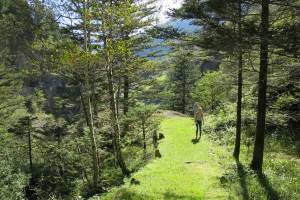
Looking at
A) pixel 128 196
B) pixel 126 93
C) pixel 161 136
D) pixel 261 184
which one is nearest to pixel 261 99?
pixel 261 184

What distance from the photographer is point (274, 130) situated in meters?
21.6

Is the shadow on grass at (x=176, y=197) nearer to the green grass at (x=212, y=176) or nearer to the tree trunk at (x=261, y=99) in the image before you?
the green grass at (x=212, y=176)

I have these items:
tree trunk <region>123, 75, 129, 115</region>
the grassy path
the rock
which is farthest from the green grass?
tree trunk <region>123, 75, 129, 115</region>

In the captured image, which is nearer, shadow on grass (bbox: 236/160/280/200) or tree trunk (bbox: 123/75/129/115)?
shadow on grass (bbox: 236/160/280/200)

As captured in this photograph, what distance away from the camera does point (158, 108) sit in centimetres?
2102

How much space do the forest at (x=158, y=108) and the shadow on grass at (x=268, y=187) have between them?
0.13ft

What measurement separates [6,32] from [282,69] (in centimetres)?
2818

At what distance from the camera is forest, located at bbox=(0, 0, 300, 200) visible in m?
11.2

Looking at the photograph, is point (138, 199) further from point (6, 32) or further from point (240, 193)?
point (6, 32)

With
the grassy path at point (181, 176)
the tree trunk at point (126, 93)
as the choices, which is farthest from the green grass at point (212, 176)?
the tree trunk at point (126, 93)

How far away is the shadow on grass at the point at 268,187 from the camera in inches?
442

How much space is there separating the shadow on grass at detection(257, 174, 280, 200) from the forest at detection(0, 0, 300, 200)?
1.6 inches

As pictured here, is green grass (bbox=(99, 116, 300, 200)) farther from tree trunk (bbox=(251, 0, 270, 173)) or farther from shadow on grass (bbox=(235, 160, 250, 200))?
tree trunk (bbox=(251, 0, 270, 173))

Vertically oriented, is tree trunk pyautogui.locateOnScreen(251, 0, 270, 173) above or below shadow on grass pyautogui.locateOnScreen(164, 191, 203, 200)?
above
